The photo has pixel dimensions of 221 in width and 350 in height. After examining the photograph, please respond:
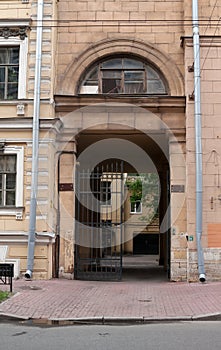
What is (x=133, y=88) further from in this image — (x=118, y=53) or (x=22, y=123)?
(x=22, y=123)

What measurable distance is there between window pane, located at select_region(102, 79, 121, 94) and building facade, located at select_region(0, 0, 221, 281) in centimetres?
4

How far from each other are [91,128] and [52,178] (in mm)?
2057

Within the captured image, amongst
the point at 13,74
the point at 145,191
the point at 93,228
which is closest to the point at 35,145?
the point at 13,74

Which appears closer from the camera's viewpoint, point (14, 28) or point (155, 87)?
point (14, 28)

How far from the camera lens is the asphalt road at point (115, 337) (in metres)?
6.70

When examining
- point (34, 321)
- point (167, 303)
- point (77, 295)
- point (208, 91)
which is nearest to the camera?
point (34, 321)

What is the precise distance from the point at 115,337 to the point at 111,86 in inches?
400

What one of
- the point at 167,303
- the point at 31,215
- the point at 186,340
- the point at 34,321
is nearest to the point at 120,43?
the point at 31,215

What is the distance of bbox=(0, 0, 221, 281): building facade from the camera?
14289 mm

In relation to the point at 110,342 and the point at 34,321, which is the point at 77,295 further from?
the point at 110,342

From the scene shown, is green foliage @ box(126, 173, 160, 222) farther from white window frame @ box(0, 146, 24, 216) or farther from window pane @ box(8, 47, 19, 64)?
white window frame @ box(0, 146, 24, 216)

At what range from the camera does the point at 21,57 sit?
591 inches

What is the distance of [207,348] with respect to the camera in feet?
21.4

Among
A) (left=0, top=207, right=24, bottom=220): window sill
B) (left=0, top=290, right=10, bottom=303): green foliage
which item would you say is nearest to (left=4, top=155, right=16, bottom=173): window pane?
(left=0, top=207, right=24, bottom=220): window sill
